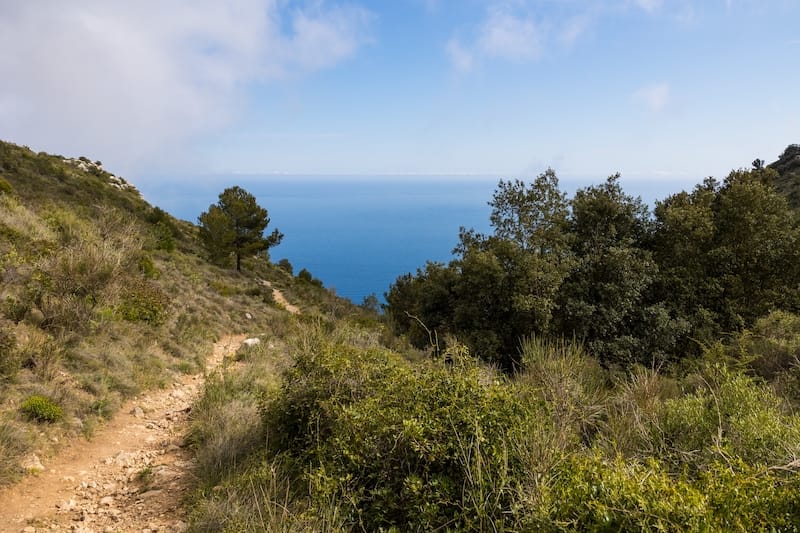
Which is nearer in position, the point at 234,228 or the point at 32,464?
the point at 32,464

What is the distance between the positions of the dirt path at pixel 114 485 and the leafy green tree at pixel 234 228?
1809cm

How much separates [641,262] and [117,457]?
15.2 m

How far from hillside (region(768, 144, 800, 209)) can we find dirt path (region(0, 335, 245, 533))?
88.4 feet

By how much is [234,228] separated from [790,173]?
130 ft

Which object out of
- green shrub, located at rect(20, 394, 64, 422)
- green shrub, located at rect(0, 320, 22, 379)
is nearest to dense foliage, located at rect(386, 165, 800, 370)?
green shrub, located at rect(20, 394, 64, 422)

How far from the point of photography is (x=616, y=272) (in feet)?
45.8

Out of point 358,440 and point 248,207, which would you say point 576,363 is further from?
point 248,207

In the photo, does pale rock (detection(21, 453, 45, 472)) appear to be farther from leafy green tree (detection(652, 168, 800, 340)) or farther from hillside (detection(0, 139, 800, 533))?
leafy green tree (detection(652, 168, 800, 340))

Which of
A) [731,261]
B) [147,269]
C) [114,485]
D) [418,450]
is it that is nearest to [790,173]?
[731,261]

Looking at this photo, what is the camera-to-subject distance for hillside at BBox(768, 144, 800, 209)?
79.8 feet

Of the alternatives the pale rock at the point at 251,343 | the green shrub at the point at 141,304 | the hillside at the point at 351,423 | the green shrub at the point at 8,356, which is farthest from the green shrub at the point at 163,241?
the green shrub at the point at 8,356

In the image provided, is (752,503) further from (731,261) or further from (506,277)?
(731,261)

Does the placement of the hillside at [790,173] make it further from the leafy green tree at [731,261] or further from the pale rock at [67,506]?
the pale rock at [67,506]

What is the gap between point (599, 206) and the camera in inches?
601
